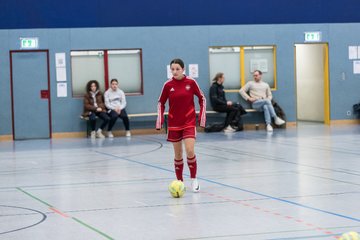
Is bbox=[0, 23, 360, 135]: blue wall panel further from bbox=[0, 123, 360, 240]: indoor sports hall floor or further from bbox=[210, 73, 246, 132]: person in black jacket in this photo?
bbox=[0, 123, 360, 240]: indoor sports hall floor

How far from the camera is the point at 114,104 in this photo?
22438 millimetres

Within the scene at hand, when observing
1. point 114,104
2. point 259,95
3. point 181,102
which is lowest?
point 114,104

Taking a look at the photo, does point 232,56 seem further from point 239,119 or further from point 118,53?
point 118,53

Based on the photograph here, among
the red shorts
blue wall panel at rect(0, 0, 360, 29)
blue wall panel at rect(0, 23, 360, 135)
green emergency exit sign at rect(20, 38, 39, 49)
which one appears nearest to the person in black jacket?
blue wall panel at rect(0, 23, 360, 135)

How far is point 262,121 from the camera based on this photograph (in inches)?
954

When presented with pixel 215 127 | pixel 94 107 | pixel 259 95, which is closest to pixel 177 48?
pixel 215 127

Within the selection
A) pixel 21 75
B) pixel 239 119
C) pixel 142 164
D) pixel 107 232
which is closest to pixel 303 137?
pixel 239 119

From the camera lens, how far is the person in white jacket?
2231 cm

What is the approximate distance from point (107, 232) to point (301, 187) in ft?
12.5

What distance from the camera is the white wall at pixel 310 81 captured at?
25609 millimetres

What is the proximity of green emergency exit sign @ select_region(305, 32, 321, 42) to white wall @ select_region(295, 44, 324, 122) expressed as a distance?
28.9 inches

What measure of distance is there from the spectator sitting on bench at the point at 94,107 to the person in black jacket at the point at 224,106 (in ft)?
10.8

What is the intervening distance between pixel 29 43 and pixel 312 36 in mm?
8831

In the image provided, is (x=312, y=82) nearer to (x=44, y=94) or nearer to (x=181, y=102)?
(x=44, y=94)
